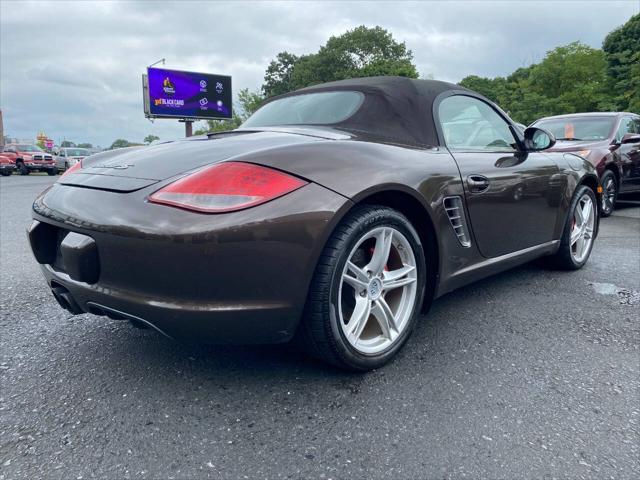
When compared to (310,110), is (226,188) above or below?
below

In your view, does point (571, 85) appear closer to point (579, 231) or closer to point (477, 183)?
point (579, 231)

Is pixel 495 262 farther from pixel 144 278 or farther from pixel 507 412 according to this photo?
pixel 144 278

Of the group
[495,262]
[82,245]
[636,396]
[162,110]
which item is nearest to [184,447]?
[82,245]

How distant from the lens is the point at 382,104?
8.46 feet

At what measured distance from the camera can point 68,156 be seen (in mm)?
30047

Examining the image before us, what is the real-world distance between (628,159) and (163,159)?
7.58 metres

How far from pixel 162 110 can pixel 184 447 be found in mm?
33205

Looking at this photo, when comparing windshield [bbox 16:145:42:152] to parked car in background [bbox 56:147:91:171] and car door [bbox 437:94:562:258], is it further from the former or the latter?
car door [bbox 437:94:562:258]

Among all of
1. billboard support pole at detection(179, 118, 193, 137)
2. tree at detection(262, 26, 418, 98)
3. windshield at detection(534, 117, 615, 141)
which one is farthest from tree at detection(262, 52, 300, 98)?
windshield at detection(534, 117, 615, 141)

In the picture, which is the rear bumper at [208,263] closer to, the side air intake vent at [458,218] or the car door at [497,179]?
the side air intake vent at [458,218]

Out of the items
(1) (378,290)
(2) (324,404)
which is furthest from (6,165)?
(2) (324,404)

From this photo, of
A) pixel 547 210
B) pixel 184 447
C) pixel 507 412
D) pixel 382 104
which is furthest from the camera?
pixel 547 210

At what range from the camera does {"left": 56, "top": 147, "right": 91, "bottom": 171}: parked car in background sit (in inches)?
1117

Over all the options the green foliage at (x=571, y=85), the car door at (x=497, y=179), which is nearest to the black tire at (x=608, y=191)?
the car door at (x=497, y=179)
